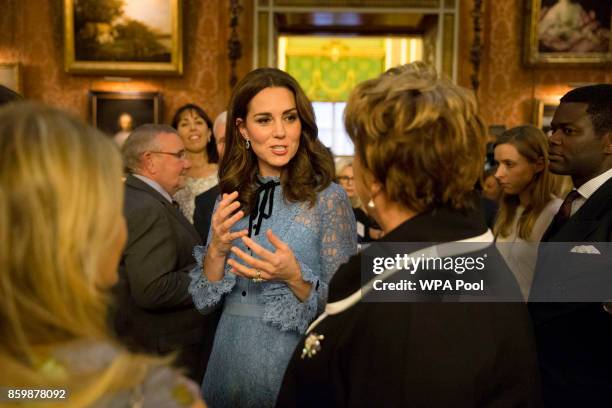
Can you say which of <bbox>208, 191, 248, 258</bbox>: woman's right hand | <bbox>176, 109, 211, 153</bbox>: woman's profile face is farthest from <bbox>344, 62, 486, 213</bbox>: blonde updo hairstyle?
<bbox>176, 109, 211, 153</bbox>: woman's profile face

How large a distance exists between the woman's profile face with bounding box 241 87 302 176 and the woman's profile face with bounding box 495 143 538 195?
149cm

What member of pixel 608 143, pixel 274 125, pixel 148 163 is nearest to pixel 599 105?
pixel 608 143

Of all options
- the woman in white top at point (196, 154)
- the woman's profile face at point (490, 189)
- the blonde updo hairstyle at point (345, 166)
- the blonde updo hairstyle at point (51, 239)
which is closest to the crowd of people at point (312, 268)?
the blonde updo hairstyle at point (51, 239)

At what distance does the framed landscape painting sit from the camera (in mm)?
10109

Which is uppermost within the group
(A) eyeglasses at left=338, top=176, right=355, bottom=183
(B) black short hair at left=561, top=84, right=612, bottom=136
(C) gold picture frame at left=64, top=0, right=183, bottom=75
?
(C) gold picture frame at left=64, top=0, right=183, bottom=75

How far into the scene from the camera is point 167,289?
314 centimetres

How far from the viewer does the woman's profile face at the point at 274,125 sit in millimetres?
2543

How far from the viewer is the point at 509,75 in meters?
10.2

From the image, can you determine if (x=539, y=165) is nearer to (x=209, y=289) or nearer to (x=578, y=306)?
(x=578, y=306)

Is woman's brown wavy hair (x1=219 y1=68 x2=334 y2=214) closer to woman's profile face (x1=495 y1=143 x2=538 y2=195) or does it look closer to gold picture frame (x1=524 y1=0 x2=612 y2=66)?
woman's profile face (x1=495 y1=143 x2=538 y2=195)

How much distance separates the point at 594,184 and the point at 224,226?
1525mm

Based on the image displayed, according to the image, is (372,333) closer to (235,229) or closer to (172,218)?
(235,229)

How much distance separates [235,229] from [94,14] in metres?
8.55

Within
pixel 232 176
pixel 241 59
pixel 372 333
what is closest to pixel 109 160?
pixel 372 333
